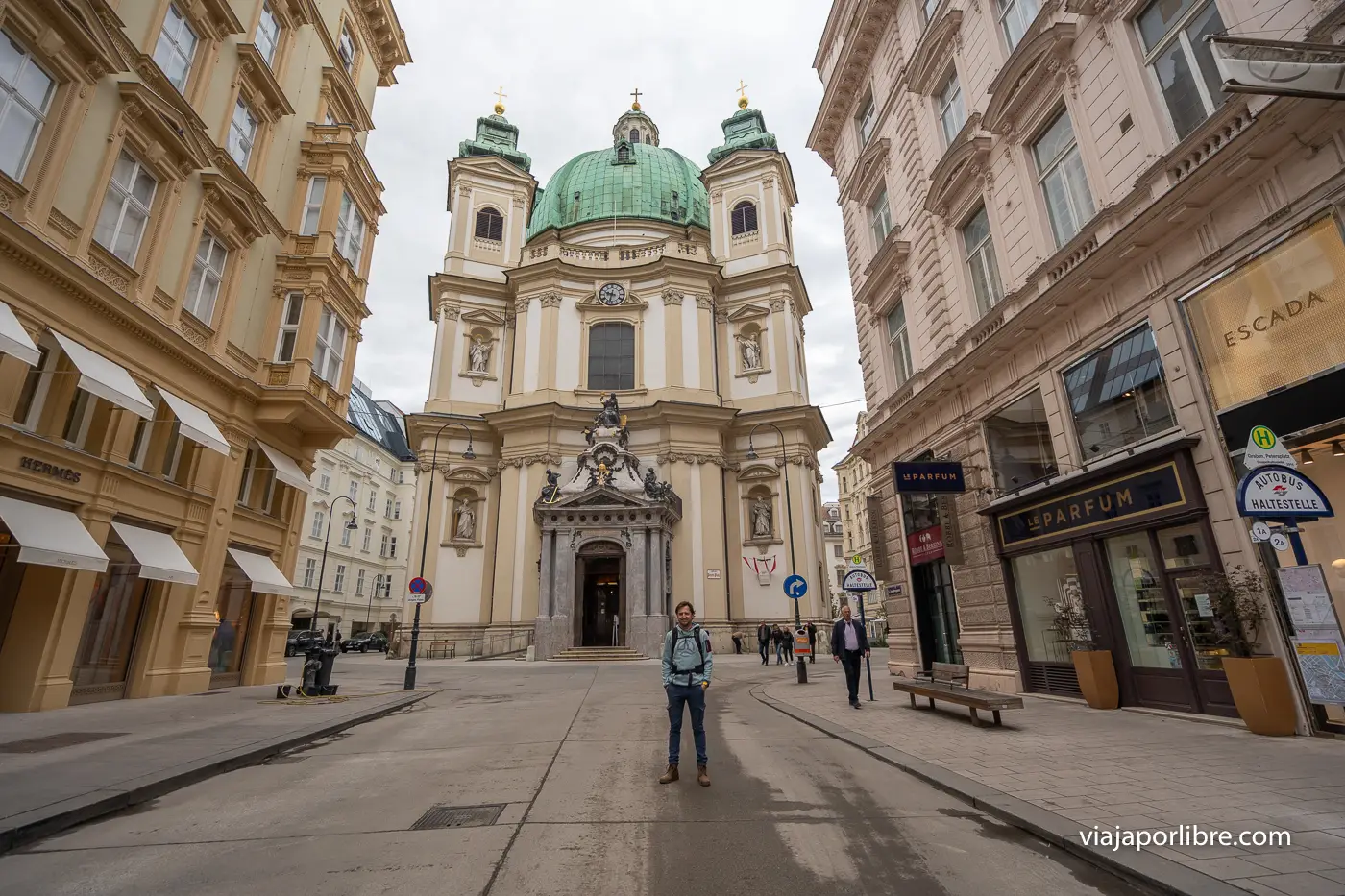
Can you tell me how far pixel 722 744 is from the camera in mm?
8688

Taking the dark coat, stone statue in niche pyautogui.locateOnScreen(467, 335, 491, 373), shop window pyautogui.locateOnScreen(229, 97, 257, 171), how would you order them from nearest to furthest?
the dark coat < shop window pyautogui.locateOnScreen(229, 97, 257, 171) < stone statue in niche pyautogui.locateOnScreen(467, 335, 491, 373)

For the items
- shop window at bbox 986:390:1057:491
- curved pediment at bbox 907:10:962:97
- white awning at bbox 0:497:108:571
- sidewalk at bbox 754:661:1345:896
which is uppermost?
curved pediment at bbox 907:10:962:97

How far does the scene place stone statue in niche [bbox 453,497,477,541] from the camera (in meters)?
34.4

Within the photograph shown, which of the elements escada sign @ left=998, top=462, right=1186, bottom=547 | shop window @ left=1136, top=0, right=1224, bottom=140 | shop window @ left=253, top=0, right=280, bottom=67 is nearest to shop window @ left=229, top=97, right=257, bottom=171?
shop window @ left=253, top=0, right=280, bottom=67

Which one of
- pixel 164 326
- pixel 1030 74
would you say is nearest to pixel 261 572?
pixel 164 326

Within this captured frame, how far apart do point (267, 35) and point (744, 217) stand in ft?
Result: 93.9

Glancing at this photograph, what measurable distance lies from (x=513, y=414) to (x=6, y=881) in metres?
30.9

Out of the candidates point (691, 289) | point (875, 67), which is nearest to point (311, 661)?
point (875, 67)

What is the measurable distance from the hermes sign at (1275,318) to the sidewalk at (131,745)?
42.0ft

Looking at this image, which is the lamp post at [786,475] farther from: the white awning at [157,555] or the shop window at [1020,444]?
the white awning at [157,555]

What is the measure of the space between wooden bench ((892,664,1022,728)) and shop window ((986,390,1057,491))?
4.01 m

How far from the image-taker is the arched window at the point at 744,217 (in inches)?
1635

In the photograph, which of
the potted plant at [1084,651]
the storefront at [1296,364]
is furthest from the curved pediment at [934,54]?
the potted plant at [1084,651]

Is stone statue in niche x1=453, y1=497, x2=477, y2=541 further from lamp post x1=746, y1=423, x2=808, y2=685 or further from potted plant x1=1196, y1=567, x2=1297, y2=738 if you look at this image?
potted plant x1=1196, y1=567, x2=1297, y2=738
